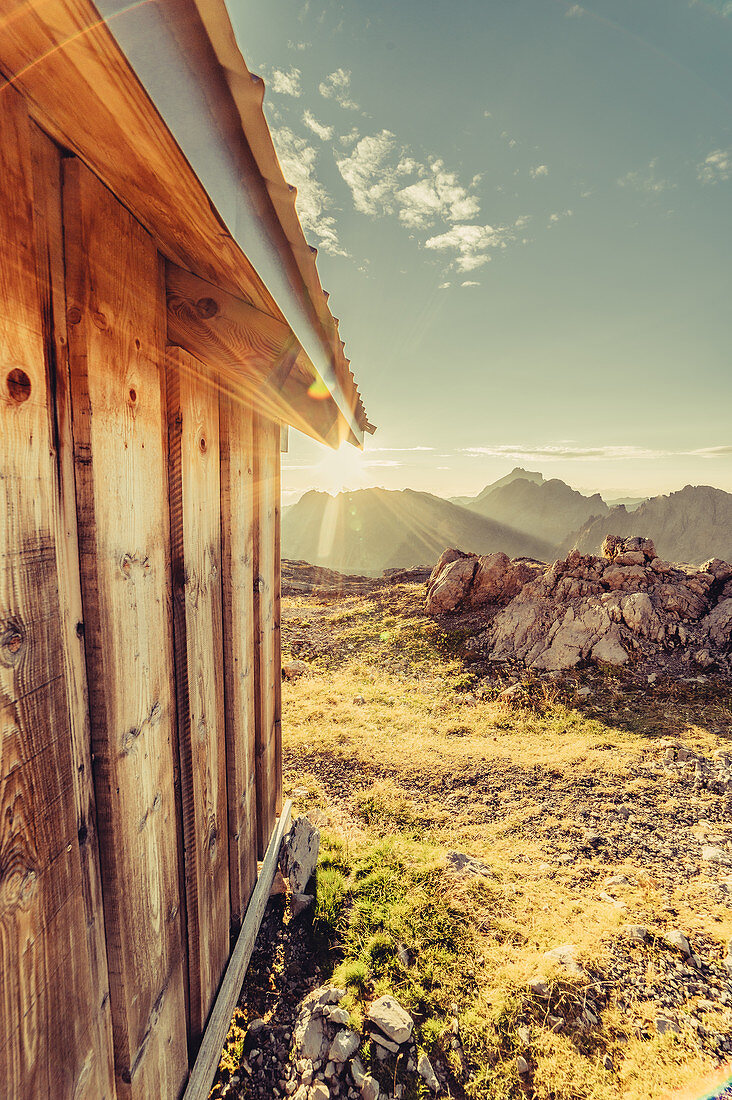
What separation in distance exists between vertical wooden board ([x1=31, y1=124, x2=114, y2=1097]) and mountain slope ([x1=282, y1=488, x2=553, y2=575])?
294 ft

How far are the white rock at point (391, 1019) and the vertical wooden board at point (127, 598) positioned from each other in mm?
1202

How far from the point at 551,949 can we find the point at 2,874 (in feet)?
11.0

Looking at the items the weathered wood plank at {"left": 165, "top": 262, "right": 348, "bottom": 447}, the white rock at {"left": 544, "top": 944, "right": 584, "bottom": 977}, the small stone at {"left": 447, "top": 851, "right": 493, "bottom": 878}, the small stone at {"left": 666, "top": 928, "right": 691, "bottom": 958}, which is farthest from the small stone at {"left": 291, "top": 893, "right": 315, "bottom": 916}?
the weathered wood plank at {"left": 165, "top": 262, "right": 348, "bottom": 447}

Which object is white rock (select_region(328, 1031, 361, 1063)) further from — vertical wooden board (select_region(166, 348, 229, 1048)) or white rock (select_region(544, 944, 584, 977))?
white rock (select_region(544, 944, 584, 977))

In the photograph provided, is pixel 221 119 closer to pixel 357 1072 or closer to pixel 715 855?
pixel 357 1072

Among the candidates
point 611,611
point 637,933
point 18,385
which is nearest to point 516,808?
point 637,933

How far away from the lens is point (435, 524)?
103125mm

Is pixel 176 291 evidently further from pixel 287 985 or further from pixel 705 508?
pixel 705 508

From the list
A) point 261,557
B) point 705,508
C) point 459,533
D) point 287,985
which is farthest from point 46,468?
point 459,533

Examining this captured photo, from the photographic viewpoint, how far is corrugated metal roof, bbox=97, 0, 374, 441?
680 mm

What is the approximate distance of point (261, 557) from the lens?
2742 millimetres

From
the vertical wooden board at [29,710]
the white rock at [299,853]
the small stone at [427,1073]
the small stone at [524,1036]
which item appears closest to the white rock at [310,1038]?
the small stone at [427,1073]

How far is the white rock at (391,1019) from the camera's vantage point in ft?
7.23

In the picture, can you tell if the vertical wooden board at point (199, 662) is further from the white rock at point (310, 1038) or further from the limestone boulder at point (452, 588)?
the limestone boulder at point (452, 588)
